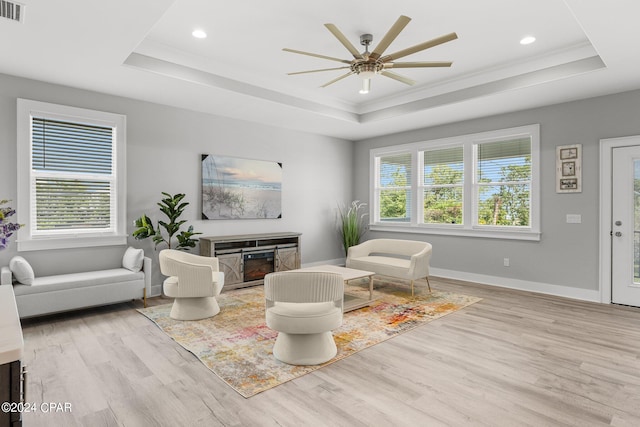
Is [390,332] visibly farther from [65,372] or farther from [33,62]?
[33,62]

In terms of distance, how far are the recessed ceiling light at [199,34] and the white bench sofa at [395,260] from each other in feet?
11.7

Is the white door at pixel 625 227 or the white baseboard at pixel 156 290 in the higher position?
the white door at pixel 625 227

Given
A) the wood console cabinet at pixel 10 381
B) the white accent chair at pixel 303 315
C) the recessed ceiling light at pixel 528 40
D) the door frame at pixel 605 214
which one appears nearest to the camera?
the wood console cabinet at pixel 10 381

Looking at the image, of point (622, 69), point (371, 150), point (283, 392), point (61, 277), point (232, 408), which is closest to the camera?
point (232, 408)

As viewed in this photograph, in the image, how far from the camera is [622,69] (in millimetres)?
3822

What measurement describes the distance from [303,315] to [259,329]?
1.04 meters

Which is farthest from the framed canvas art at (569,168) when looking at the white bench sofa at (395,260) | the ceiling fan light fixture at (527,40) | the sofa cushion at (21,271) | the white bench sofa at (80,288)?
the sofa cushion at (21,271)

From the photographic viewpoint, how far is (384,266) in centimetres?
513

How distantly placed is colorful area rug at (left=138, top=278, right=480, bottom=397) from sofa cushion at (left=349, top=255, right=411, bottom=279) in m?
0.31

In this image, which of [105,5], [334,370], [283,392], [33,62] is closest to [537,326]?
[334,370]

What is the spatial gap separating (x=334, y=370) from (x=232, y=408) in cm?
85

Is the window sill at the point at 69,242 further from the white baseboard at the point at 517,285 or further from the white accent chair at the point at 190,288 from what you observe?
the white accent chair at the point at 190,288

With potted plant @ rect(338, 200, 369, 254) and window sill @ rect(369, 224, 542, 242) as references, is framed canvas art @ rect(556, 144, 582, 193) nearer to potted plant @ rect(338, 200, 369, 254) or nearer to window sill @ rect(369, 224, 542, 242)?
window sill @ rect(369, 224, 542, 242)

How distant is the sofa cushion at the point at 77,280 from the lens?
3.68 meters
